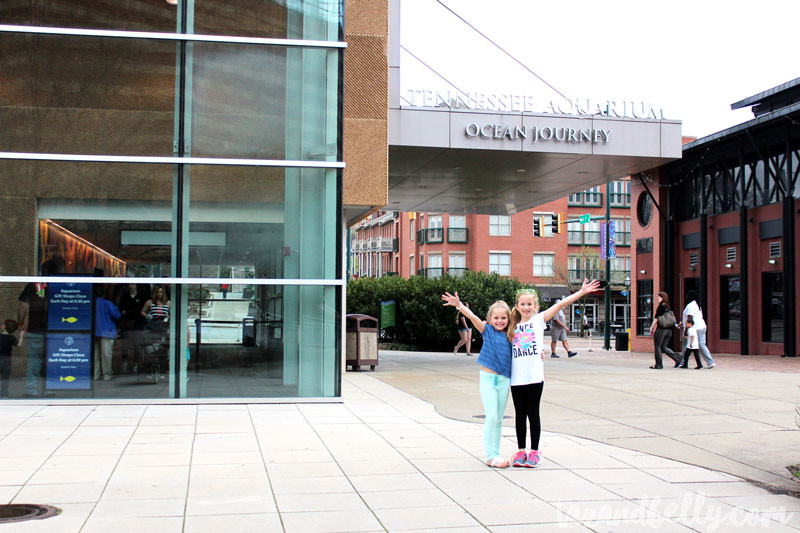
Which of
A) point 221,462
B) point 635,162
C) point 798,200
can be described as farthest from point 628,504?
point 798,200

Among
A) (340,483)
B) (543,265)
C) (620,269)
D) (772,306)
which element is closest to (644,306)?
(772,306)

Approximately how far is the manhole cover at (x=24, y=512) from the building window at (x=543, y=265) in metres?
67.5

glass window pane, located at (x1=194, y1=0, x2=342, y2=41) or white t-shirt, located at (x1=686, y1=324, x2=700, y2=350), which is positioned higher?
glass window pane, located at (x1=194, y1=0, x2=342, y2=41)

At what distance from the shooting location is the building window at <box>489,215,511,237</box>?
71.1 m

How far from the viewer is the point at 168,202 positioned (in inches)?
478

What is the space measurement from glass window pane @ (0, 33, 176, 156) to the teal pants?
22.1 feet

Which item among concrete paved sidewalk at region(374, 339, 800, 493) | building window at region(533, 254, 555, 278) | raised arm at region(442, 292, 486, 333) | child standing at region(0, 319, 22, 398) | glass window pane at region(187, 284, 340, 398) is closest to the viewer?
raised arm at region(442, 292, 486, 333)

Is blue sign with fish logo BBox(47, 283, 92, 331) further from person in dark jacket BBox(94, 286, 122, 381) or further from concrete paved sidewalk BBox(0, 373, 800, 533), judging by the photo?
concrete paved sidewalk BBox(0, 373, 800, 533)

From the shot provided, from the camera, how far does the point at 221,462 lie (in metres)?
7.74

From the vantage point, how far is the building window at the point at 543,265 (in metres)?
72.1

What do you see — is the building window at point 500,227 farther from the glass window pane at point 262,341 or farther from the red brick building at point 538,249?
the glass window pane at point 262,341

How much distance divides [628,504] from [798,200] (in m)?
20.5

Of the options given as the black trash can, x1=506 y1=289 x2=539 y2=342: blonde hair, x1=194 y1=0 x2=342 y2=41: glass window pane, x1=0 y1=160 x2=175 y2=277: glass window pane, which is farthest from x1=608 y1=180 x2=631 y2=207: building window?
x1=506 y1=289 x2=539 y2=342: blonde hair

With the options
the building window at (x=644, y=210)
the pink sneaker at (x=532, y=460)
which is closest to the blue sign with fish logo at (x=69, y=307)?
the pink sneaker at (x=532, y=460)
